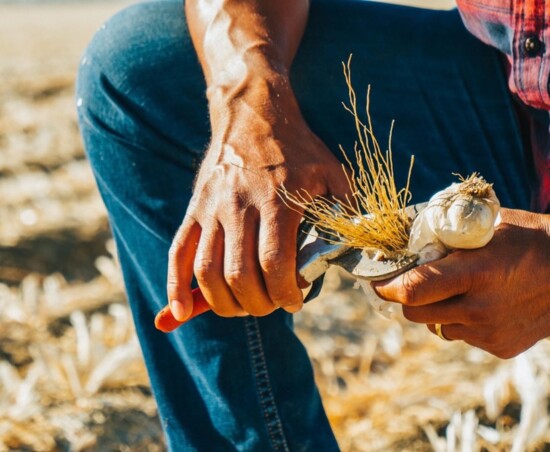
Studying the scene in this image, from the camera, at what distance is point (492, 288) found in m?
1.06

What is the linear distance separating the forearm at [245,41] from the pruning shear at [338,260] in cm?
30

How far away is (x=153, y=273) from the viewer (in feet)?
4.93

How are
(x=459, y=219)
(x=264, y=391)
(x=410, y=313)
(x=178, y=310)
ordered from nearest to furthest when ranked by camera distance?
(x=459, y=219) → (x=410, y=313) → (x=178, y=310) → (x=264, y=391)

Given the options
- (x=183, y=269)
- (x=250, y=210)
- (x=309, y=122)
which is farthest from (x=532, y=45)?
(x=183, y=269)

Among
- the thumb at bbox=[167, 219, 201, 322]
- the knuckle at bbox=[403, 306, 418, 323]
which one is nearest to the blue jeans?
the thumb at bbox=[167, 219, 201, 322]

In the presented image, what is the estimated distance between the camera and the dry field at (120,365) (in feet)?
5.76

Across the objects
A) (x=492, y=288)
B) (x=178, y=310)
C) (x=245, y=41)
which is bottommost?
(x=178, y=310)

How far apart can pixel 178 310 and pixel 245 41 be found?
485 mm

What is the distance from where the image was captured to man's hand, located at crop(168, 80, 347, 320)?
1174 mm

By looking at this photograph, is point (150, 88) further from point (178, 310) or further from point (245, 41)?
point (178, 310)

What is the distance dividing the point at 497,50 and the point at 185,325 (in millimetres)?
713

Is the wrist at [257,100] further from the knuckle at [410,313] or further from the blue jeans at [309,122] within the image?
the knuckle at [410,313]

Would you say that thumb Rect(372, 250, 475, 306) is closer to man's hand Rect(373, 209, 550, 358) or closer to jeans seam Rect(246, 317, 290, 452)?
man's hand Rect(373, 209, 550, 358)

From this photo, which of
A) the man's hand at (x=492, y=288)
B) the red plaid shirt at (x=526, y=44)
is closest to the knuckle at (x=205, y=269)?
the man's hand at (x=492, y=288)
